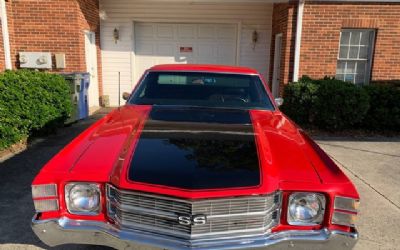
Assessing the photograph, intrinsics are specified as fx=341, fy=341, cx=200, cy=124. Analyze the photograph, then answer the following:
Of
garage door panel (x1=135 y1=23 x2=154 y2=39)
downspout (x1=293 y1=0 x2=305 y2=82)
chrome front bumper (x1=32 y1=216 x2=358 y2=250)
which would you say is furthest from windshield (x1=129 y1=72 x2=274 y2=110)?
garage door panel (x1=135 y1=23 x2=154 y2=39)

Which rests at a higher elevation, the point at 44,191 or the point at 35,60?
the point at 35,60

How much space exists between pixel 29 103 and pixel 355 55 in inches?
326

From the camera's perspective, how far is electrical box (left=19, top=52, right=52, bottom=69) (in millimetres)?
9008

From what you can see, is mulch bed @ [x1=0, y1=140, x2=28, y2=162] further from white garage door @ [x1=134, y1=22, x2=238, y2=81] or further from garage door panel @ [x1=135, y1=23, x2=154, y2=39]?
garage door panel @ [x1=135, y1=23, x2=154, y2=39]

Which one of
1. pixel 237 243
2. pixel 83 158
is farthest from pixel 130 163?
pixel 237 243

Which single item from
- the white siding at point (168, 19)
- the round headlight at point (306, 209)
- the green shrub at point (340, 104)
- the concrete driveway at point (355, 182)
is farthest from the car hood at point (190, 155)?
the white siding at point (168, 19)

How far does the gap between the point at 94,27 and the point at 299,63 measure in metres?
6.17

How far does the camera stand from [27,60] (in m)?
9.05

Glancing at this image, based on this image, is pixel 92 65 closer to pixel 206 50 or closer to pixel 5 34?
pixel 5 34

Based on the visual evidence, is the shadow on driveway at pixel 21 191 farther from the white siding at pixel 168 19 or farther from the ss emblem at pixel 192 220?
the white siding at pixel 168 19

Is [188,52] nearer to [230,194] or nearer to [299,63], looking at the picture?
[299,63]

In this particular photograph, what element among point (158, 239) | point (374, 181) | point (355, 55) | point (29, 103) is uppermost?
point (355, 55)

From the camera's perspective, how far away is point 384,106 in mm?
8047

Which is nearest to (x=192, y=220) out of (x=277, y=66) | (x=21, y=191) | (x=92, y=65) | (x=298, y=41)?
(x=21, y=191)
